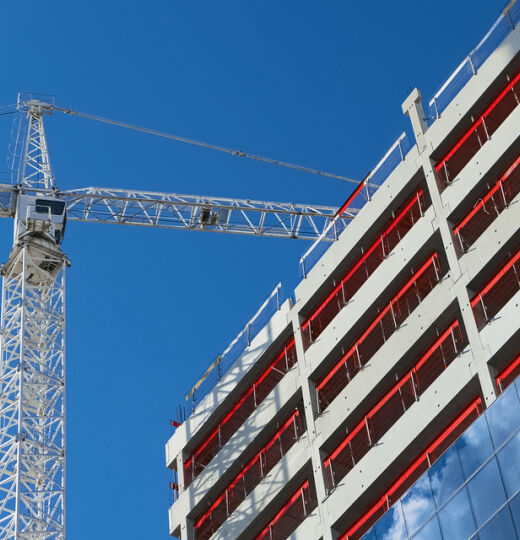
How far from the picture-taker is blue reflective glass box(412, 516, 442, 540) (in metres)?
39.3

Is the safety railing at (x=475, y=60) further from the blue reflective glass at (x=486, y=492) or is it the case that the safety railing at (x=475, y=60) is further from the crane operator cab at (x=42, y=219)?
the crane operator cab at (x=42, y=219)

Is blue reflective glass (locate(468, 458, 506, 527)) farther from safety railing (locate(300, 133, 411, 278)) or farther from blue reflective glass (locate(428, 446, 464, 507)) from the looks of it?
safety railing (locate(300, 133, 411, 278))

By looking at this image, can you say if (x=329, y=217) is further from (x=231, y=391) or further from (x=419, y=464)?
(x=419, y=464)

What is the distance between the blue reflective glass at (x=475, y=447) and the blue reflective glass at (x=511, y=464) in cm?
76

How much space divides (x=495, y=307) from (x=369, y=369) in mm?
6453

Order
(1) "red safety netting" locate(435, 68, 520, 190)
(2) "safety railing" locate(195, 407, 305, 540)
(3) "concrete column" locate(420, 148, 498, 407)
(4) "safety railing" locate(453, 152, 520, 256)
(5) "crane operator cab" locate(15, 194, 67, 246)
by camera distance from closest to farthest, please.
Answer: (3) "concrete column" locate(420, 148, 498, 407), (4) "safety railing" locate(453, 152, 520, 256), (1) "red safety netting" locate(435, 68, 520, 190), (2) "safety railing" locate(195, 407, 305, 540), (5) "crane operator cab" locate(15, 194, 67, 246)

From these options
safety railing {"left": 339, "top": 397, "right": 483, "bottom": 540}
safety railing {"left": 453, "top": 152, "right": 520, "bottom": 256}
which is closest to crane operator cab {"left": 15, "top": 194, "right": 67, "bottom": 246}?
safety railing {"left": 453, "top": 152, "right": 520, "bottom": 256}

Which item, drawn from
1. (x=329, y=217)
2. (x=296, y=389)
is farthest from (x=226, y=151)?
(x=296, y=389)

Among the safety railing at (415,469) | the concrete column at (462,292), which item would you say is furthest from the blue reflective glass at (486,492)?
the safety railing at (415,469)

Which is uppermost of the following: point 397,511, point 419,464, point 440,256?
point 440,256

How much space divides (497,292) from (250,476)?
16.2 m

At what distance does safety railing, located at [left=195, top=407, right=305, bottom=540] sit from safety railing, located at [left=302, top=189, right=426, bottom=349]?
381 centimetres

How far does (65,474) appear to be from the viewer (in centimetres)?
6562

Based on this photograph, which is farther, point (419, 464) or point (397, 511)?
point (419, 464)
